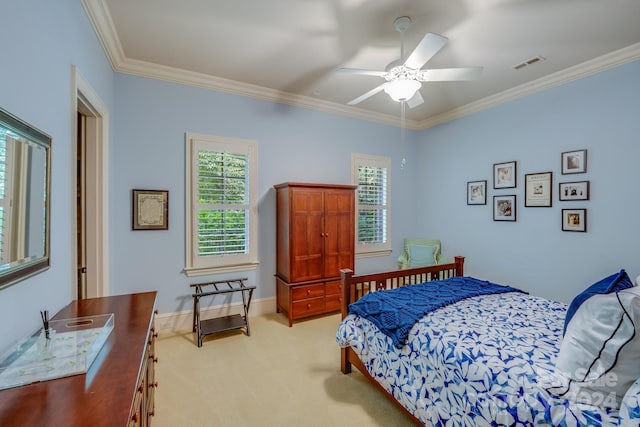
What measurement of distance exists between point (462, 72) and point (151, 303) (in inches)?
111

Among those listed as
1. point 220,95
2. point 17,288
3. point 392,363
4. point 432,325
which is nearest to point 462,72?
point 432,325

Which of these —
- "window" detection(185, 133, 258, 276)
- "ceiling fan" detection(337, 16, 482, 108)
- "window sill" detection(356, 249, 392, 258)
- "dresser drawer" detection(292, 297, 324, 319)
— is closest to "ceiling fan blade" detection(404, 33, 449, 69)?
"ceiling fan" detection(337, 16, 482, 108)

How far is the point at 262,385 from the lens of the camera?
2.32 m

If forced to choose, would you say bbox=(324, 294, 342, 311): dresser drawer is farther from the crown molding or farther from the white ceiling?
the crown molding

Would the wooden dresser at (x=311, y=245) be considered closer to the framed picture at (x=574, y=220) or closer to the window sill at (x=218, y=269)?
the window sill at (x=218, y=269)

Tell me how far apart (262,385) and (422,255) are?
3.14m

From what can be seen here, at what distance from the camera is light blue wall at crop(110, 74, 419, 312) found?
303 cm

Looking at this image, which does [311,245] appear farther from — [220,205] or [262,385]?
[262,385]

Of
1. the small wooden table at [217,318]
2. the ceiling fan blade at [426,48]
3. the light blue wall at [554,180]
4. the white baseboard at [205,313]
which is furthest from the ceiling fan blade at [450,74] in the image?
the white baseboard at [205,313]

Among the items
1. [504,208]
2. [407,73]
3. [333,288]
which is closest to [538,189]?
[504,208]

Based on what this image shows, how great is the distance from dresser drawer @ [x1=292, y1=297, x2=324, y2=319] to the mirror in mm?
2506

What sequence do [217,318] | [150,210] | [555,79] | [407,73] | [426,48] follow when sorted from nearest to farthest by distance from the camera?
1. [426,48]
2. [407,73]
3. [150,210]
4. [555,79]
5. [217,318]

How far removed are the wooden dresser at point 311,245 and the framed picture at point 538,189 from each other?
7.11ft

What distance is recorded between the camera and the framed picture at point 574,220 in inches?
122
